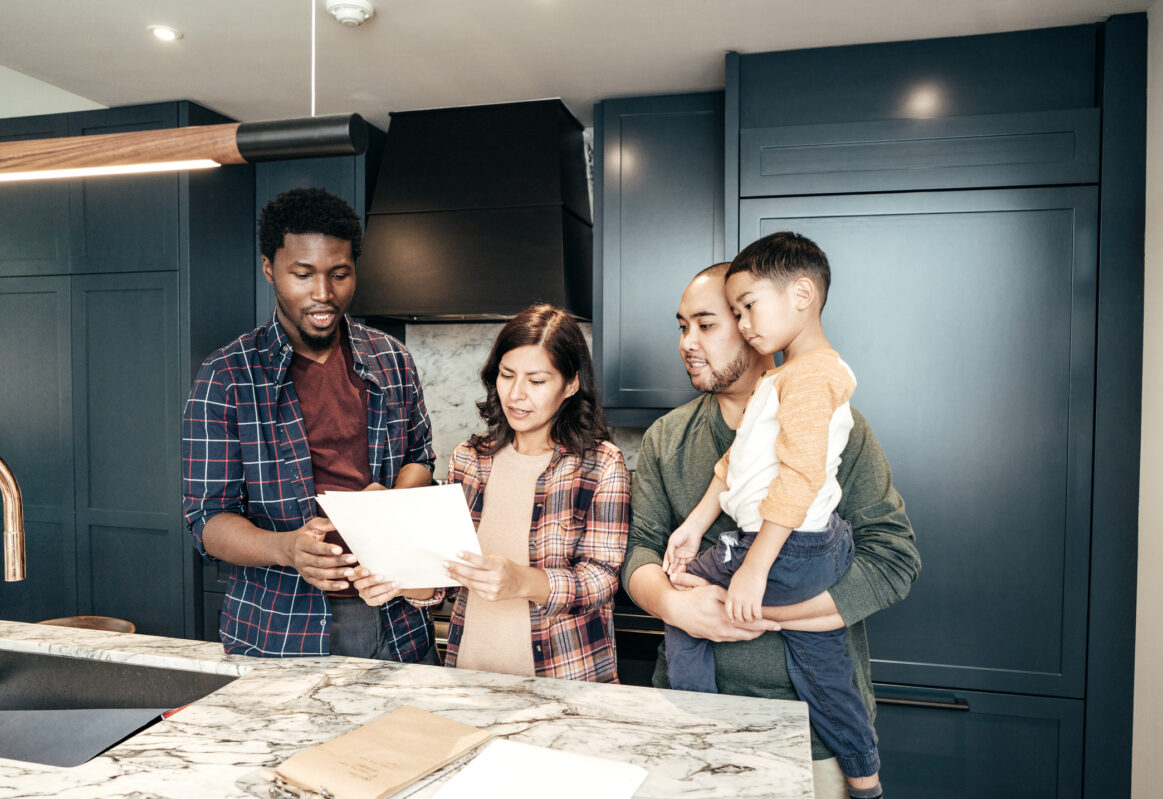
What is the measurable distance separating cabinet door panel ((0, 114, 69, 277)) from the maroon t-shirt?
6.39 feet

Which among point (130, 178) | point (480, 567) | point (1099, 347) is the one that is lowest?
point (480, 567)

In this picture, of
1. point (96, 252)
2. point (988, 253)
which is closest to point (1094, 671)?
point (988, 253)

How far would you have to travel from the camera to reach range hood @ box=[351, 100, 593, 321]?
8.48 ft

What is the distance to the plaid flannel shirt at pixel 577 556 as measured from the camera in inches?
52.0

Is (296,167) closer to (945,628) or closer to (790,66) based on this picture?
(790,66)

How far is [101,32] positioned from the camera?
2.18 m

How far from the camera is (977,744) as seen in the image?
83.4 inches

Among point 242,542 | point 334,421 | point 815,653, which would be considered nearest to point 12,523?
point 242,542

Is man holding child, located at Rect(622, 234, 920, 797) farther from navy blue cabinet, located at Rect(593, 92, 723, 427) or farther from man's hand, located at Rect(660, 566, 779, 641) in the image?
A: navy blue cabinet, located at Rect(593, 92, 723, 427)

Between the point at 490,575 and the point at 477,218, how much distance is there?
1.78 meters

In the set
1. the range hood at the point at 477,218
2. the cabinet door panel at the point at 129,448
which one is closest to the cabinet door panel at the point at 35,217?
the cabinet door panel at the point at 129,448

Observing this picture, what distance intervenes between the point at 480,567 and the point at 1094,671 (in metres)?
1.89

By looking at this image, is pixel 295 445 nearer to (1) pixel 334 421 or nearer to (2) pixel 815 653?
(1) pixel 334 421

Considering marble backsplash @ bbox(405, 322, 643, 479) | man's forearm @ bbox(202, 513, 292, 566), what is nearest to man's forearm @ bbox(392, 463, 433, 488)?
man's forearm @ bbox(202, 513, 292, 566)
